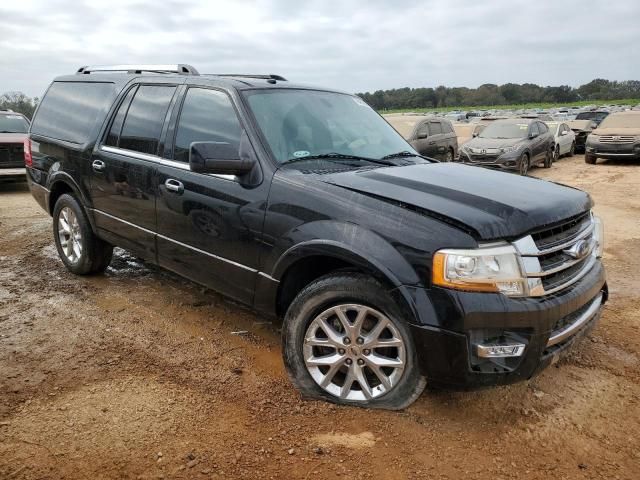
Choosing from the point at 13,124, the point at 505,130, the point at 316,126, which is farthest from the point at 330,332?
the point at 505,130

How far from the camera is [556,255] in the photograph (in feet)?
9.22

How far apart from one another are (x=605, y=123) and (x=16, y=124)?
1664cm

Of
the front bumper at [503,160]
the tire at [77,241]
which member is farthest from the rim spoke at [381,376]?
the front bumper at [503,160]

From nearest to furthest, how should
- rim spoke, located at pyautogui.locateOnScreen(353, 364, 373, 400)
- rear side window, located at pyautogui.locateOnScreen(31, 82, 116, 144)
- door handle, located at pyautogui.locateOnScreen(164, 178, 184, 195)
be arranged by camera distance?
rim spoke, located at pyautogui.locateOnScreen(353, 364, 373, 400)
door handle, located at pyautogui.locateOnScreen(164, 178, 184, 195)
rear side window, located at pyautogui.locateOnScreen(31, 82, 116, 144)

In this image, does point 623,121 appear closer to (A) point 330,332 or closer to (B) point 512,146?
(B) point 512,146

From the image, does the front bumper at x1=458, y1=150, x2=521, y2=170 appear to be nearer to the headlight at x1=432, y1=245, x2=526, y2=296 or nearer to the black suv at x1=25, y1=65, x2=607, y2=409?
the black suv at x1=25, y1=65, x2=607, y2=409

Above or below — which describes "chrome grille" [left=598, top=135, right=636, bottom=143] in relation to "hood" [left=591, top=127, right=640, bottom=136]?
below

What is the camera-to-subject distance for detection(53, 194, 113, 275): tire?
16.4 feet

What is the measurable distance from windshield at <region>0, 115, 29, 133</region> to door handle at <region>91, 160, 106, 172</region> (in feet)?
26.2

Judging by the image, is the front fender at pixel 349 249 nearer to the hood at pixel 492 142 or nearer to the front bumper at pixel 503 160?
the front bumper at pixel 503 160

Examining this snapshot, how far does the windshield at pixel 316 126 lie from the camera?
3525 mm

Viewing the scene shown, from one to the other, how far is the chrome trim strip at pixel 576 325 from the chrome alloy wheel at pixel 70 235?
4.21 meters

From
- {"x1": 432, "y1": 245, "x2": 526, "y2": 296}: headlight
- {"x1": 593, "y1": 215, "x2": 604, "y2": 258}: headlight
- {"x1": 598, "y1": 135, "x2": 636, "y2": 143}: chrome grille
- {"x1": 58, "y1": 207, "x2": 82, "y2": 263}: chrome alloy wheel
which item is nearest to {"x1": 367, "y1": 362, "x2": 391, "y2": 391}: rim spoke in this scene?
{"x1": 432, "y1": 245, "x2": 526, "y2": 296}: headlight

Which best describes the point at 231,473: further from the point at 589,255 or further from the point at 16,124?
the point at 16,124
